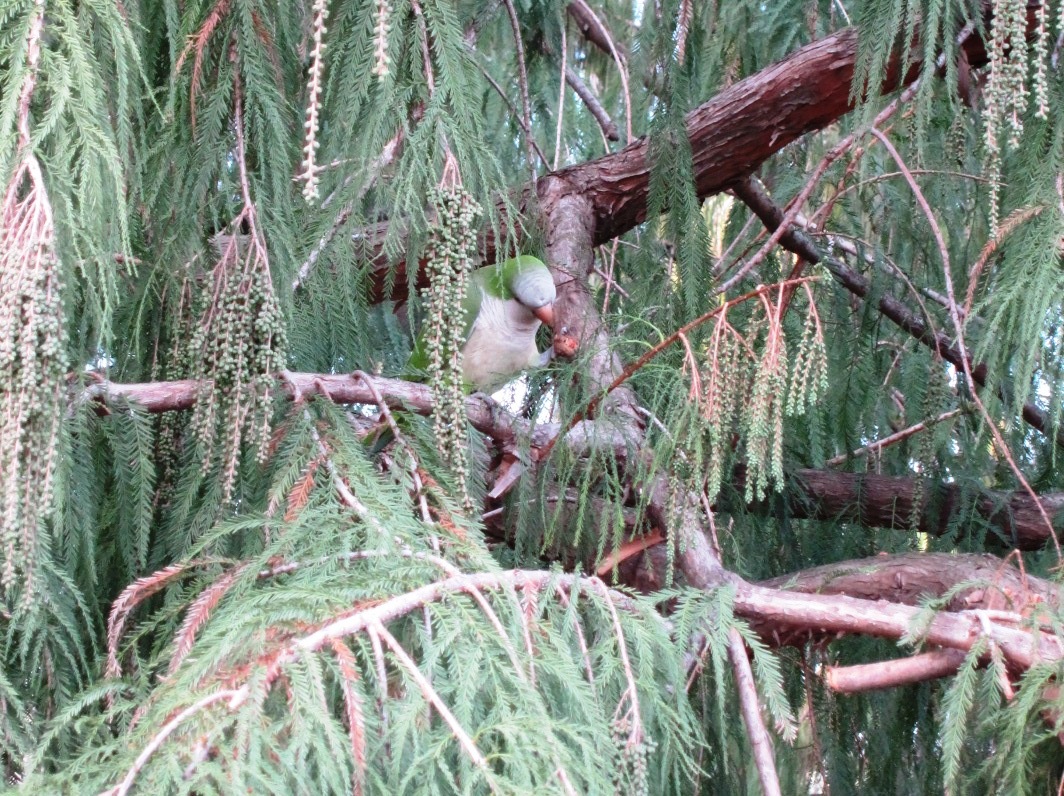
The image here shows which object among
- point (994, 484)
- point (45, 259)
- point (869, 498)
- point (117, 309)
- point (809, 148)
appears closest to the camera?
point (45, 259)

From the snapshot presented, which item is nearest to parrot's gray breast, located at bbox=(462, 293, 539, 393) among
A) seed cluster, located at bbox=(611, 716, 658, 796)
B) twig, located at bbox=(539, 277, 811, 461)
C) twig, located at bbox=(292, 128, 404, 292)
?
twig, located at bbox=(539, 277, 811, 461)

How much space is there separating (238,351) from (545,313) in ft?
4.82

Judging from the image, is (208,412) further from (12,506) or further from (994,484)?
(994,484)

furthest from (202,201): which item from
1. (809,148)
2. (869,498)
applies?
Result: (809,148)

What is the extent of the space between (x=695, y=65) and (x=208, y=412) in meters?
1.36

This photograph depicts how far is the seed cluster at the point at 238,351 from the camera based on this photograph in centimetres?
153

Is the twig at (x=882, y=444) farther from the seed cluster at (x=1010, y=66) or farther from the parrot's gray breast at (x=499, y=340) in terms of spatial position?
the seed cluster at (x=1010, y=66)

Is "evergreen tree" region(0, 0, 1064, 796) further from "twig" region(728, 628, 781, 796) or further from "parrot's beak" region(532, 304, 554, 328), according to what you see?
"parrot's beak" region(532, 304, 554, 328)

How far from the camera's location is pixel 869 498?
2.81 meters

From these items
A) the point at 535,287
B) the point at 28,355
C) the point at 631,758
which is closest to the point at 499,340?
the point at 535,287

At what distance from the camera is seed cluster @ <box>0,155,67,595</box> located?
1168 millimetres

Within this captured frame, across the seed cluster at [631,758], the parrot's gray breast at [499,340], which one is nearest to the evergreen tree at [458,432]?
the seed cluster at [631,758]

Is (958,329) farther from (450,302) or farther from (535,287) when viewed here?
(535,287)

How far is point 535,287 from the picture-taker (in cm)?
282
